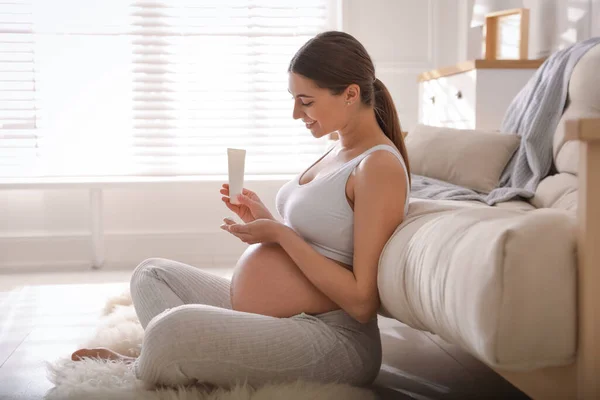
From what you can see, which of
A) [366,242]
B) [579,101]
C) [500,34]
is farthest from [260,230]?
[500,34]

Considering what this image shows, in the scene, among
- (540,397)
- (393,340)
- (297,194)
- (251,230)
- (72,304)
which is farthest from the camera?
(72,304)

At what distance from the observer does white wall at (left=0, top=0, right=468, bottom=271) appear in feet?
14.3

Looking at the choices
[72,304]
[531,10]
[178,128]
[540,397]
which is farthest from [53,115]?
[540,397]

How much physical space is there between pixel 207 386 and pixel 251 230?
0.33 m

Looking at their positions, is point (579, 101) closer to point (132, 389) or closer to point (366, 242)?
point (366, 242)

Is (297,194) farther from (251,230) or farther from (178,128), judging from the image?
(178,128)

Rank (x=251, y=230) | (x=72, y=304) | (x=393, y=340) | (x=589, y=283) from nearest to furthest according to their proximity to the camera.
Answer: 1. (x=589, y=283)
2. (x=251, y=230)
3. (x=393, y=340)
4. (x=72, y=304)

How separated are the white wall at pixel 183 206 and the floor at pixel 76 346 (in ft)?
2.32

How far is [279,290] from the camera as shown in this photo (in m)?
1.63

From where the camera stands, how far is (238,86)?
177 inches

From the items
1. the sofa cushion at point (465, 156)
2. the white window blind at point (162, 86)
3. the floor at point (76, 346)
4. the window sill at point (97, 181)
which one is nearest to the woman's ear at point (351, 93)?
the floor at point (76, 346)

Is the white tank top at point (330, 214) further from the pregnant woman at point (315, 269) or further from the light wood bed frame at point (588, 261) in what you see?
the light wood bed frame at point (588, 261)

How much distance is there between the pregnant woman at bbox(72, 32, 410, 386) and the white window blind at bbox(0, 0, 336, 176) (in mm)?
Result: 2704

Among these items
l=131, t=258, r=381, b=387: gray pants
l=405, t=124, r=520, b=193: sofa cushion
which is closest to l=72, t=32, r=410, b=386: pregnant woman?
l=131, t=258, r=381, b=387: gray pants
